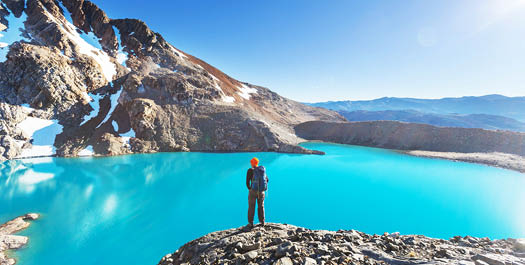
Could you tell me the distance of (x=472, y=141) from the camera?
1334 inches

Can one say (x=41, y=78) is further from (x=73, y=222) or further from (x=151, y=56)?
(x=73, y=222)

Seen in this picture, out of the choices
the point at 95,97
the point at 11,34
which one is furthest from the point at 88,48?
the point at 95,97

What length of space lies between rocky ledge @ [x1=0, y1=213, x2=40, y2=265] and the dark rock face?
1755 inches

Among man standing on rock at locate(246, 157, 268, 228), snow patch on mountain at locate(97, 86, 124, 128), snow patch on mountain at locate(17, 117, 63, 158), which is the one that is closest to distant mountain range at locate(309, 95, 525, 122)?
man standing on rock at locate(246, 157, 268, 228)

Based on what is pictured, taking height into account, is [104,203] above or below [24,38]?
below

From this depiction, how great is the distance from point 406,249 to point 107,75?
155 feet

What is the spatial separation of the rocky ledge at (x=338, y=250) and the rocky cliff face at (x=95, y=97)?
2822cm

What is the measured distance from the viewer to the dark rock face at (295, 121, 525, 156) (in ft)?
105

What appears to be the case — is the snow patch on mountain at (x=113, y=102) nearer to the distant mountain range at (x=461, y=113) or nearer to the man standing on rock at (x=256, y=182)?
the man standing on rock at (x=256, y=182)

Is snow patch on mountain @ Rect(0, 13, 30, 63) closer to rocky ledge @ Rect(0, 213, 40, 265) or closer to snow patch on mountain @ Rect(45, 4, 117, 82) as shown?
snow patch on mountain @ Rect(45, 4, 117, 82)

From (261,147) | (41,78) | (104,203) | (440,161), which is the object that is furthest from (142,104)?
(440,161)

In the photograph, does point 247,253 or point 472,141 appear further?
point 472,141

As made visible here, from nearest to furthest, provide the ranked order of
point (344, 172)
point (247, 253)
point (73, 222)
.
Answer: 1. point (247, 253)
2. point (73, 222)
3. point (344, 172)

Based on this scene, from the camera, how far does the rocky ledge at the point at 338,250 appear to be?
12.4ft
